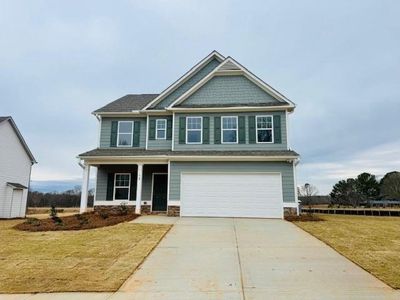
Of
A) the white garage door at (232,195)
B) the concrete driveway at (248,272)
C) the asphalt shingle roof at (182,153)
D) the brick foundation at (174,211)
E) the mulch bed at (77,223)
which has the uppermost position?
the asphalt shingle roof at (182,153)

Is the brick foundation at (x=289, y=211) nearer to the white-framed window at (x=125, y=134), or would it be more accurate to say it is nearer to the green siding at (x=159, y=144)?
the green siding at (x=159, y=144)

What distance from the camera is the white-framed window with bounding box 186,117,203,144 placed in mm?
16413

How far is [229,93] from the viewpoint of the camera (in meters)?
16.8

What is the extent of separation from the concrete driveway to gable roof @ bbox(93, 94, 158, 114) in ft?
34.5

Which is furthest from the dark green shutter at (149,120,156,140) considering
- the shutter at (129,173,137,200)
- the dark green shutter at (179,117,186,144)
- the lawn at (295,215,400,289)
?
the lawn at (295,215,400,289)

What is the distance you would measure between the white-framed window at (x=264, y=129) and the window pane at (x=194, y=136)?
3.14 metres

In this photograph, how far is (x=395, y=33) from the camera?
14383 millimetres

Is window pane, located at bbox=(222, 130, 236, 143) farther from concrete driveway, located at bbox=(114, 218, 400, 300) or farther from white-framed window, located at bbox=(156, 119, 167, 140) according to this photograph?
concrete driveway, located at bbox=(114, 218, 400, 300)

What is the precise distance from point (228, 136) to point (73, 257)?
Result: 10.6m

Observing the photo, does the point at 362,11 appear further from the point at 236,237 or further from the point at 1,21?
the point at 1,21

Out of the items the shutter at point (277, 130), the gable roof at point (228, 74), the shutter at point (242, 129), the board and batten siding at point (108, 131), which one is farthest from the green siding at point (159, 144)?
the shutter at point (277, 130)

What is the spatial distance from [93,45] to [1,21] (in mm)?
4524

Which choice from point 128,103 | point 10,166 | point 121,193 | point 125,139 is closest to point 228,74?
point 128,103

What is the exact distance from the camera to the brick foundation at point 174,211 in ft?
49.0
